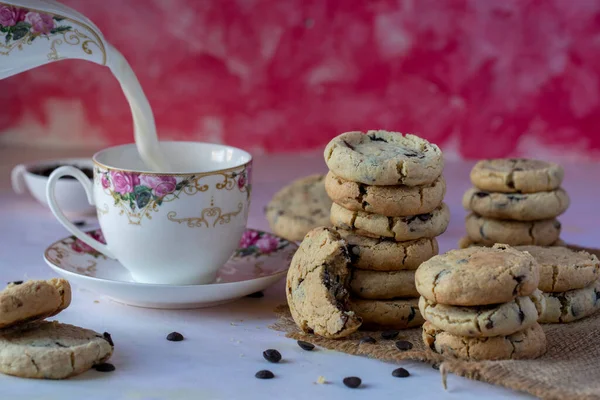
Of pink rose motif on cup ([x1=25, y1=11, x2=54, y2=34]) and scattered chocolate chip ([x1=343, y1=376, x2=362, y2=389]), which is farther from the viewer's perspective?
pink rose motif on cup ([x1=25, y1=11, x2=54, y2=34])

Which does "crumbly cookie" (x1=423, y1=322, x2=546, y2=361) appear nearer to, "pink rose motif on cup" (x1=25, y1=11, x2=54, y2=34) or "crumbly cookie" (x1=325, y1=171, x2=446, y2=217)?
"crumbly cookie" (x1=325, y1=171, x2=446, y2=217)

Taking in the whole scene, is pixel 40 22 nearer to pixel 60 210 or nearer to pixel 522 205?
pixel 60 210

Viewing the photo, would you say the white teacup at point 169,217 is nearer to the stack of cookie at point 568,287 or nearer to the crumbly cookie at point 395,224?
the crumbly cookie at point 395,224

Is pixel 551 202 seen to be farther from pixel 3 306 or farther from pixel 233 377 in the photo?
pixel 3 306

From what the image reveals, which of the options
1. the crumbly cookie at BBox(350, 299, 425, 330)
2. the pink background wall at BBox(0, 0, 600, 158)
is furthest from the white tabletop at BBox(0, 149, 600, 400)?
the pink background wall at BBox(0, 0, 600, 158)

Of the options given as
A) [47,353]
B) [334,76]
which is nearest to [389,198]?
[47,353]
